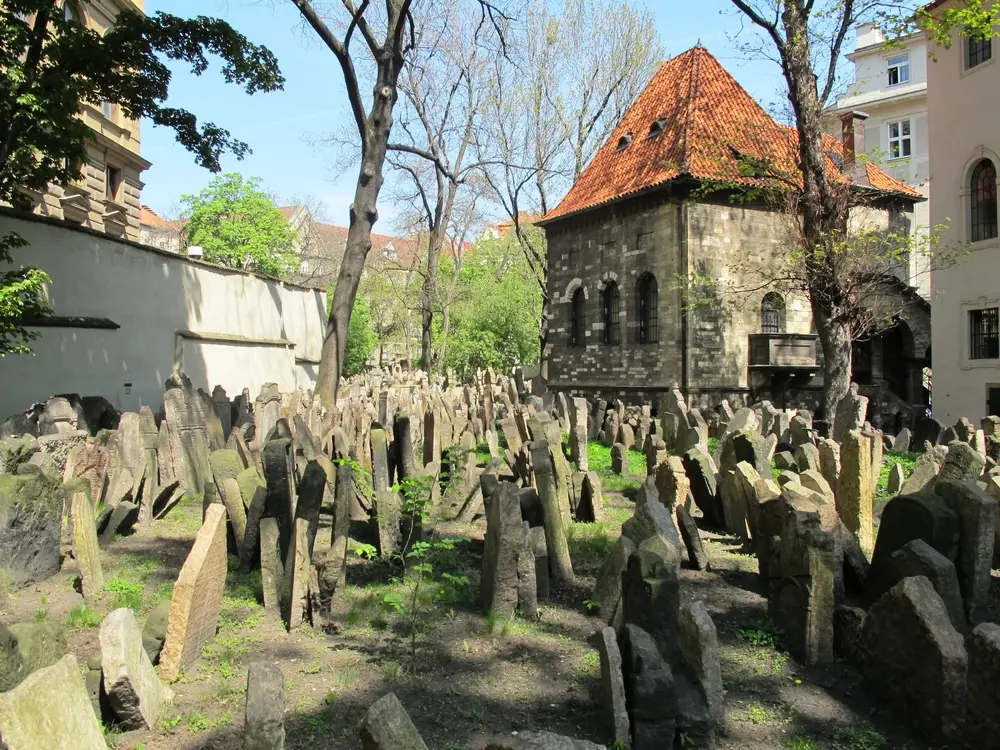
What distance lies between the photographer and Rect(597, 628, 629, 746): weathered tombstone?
3.36 meters

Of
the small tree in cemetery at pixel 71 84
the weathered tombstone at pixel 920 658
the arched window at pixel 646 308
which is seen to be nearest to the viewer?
the weathered tombstone at pixel 920 658

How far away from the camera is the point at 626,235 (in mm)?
24484

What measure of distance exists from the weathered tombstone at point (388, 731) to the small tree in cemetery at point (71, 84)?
874cm

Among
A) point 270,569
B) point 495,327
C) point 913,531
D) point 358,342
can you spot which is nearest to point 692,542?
point 913,531

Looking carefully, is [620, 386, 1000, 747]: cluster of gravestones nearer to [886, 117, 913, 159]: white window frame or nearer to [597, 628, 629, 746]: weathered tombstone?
[597, 628, 629, 746]: weathered tombstone

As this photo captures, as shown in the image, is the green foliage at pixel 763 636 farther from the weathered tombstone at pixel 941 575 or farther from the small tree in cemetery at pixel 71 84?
the small tree in cemetery at pixel 71 84

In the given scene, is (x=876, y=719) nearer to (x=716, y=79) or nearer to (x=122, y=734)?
(x=122, y=734)

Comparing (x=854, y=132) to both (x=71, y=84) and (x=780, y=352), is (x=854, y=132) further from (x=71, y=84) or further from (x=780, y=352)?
(x=71, y=84)

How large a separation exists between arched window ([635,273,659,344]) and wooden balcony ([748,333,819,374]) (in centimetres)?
301

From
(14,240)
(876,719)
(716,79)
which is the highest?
(716,79)

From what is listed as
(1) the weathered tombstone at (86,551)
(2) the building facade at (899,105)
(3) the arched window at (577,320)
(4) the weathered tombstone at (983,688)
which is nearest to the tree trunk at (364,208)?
(1) the weathered tombstone at (86,551)

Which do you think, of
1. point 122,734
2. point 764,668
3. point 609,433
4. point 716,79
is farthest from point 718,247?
point 122,734

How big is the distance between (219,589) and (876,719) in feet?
11.8

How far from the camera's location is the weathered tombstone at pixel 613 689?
336 centimetres
